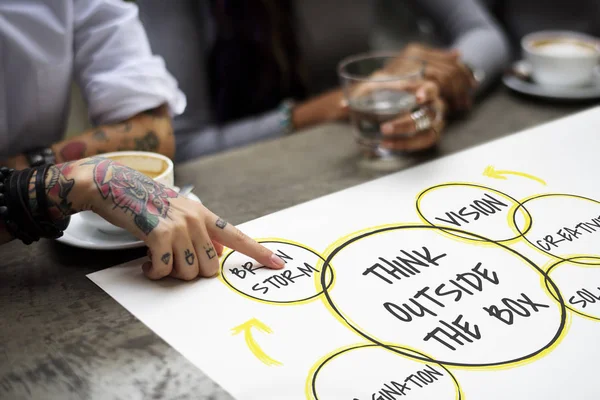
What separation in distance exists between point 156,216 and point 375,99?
16.1 inches

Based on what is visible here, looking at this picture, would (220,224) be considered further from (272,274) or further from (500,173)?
(500,173)

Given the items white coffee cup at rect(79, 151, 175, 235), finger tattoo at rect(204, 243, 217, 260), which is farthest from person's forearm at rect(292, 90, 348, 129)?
finger tattoo at rect(204, 243, 217, 260)

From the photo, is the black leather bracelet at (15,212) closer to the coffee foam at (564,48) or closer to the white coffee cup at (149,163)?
the white coffee cup at (149,163)

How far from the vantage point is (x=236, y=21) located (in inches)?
51.4

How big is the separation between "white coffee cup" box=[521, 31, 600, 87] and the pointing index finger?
64cm

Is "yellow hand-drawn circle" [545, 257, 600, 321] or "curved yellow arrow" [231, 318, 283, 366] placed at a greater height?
"curved yellow arrow" [231, 318, 283, 366]

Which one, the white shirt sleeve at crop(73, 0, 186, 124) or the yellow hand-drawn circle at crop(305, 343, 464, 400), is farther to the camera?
the white shirt sleeve at crop(73, 0, 186, 124)

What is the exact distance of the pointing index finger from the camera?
1.93ft

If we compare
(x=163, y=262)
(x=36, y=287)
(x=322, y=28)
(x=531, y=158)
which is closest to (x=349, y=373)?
(x=163, y=262)

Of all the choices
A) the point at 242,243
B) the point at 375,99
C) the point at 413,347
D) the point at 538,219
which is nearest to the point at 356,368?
the point at 413,347

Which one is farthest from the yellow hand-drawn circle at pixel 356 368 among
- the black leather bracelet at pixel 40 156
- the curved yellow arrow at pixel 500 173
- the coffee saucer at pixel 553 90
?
the coffee saucer at pixel 553 90

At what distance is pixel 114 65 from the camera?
90 centimetres

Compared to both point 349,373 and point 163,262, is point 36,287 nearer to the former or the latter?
point 163,262

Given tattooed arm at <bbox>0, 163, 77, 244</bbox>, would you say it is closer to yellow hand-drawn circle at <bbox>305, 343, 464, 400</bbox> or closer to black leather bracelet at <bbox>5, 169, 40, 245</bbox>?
black leather bracelet at <bbox>5, 169, 40, 245</bbox>
